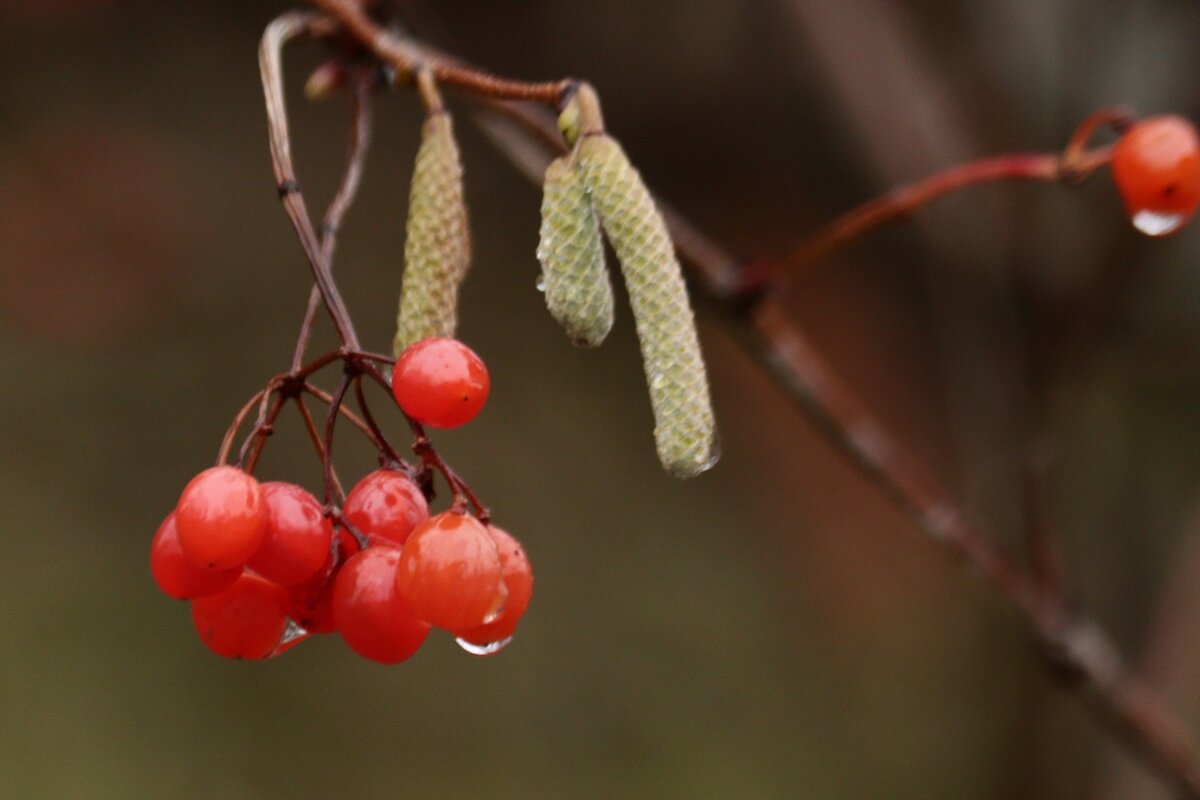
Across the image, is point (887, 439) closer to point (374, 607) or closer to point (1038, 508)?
point (1038, 508)

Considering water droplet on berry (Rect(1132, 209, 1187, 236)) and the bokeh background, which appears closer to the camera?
water droplet on berry (Rect(1132, 209, 1187, 236))

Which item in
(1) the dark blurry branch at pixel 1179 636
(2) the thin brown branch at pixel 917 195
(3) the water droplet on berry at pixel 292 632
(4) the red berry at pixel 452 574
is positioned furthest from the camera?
(1) the dark blurry branch at pixel 1179 636

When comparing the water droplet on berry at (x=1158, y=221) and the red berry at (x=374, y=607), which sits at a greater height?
the water droplet on berry at (x=1158, y=221)

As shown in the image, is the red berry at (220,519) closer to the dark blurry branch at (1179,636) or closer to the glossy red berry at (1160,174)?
the glossy red berry at (1160,174)

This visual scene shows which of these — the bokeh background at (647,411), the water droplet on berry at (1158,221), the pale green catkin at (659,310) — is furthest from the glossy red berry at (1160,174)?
the bokeh background at (647,411)

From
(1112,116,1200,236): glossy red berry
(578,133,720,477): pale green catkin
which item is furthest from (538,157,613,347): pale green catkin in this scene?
(1112,116,1200,236): glossy red berry

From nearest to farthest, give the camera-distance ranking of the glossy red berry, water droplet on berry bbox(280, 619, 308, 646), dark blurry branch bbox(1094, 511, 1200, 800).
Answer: water droplet on berry bbox(280, 619, 308, 646) < the glossy red berry < dark blurry branch bbox(1094, 511, 1200, 800)

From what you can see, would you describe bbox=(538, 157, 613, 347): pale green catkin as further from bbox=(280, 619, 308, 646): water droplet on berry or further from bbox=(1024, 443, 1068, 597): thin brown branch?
bbox=(1024, 443, 1068, 597): thin brown branch

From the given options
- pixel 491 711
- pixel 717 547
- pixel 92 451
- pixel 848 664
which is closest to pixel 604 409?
pixel 717 547
